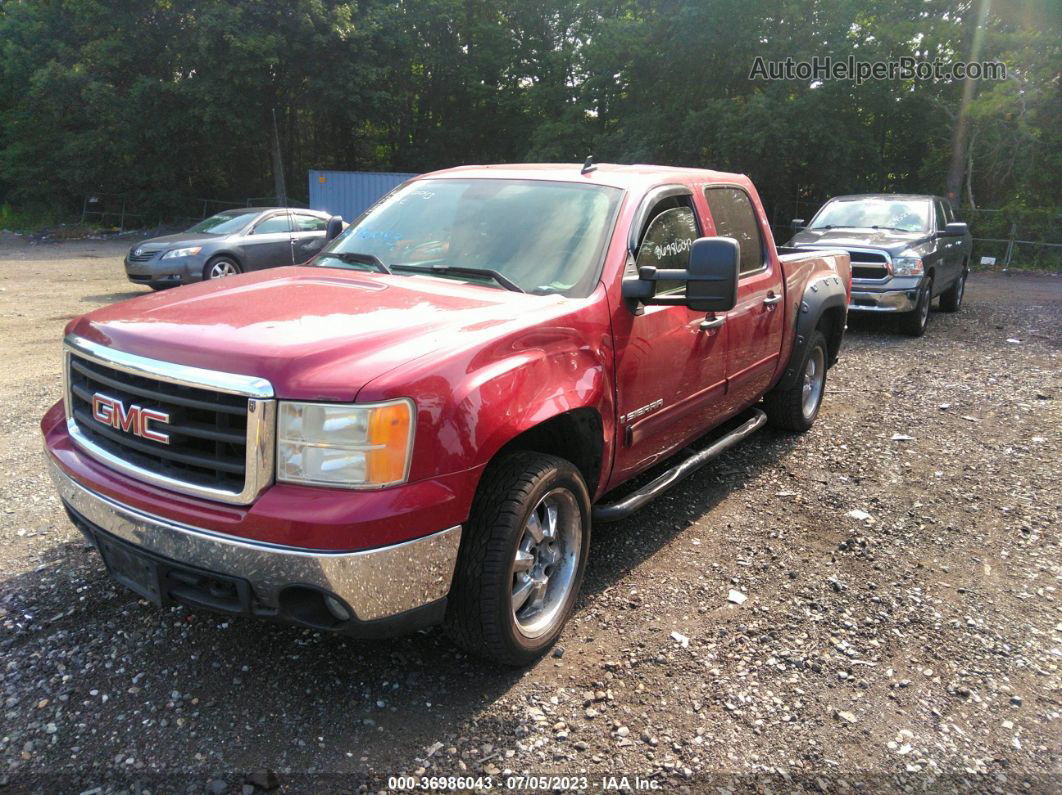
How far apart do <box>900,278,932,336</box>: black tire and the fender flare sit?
524 centimetres

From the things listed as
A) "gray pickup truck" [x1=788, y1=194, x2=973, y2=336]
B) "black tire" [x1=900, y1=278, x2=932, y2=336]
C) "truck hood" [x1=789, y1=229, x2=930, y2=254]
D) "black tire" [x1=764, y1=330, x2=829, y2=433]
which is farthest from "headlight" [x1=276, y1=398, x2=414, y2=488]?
"black tire" [x1=900, y1=278, x2=932, y2=336]

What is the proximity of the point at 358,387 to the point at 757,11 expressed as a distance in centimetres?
2559

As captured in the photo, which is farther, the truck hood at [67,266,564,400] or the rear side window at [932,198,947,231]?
the rear side window at [932,198,947,231]

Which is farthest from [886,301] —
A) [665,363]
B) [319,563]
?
[319,563]

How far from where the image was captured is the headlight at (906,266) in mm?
10305

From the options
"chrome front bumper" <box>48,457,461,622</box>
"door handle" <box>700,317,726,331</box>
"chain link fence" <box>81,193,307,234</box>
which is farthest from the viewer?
"chain link fence" <box>81,193,307,234</box>

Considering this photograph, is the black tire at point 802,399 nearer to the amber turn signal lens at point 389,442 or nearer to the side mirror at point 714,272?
the side mirror at point 714,272

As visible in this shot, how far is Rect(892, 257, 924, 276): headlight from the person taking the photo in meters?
10.3

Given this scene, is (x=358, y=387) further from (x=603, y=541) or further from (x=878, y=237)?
(x=878, y=237)

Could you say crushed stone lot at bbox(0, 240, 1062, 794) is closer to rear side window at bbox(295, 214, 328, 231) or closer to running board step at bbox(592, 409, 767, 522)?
running board step at bbox(592, 409, 767, 522)

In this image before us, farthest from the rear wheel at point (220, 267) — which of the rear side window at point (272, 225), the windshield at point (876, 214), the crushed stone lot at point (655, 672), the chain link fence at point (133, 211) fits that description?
the chain link fence at point (133, 211)

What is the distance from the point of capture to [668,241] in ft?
13.4

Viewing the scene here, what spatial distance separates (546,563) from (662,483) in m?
0.94

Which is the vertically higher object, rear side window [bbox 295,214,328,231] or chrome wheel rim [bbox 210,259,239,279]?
rear side window [bbox 295,214,328,231]
